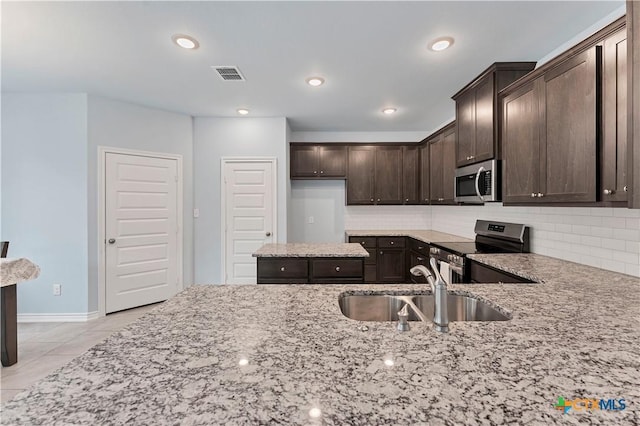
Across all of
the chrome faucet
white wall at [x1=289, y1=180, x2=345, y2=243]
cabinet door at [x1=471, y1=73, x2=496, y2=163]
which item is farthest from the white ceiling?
the chrome faucet

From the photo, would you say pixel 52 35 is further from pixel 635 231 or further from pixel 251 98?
pixel 635 231

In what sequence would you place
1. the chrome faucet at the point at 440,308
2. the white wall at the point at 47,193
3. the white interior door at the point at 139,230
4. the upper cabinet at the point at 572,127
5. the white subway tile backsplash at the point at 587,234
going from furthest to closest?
1. the white interior door at the point at 139,230
2. the white wall at the point at 47,193
3. the white subway tile backsplash at the point at 587,234
4. the upper cabinet at the point at 572,127
5. the chrome faucet at the point at 440,308

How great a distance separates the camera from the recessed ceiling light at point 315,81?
9.39 ft

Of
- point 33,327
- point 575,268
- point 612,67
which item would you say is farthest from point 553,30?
point 33,327

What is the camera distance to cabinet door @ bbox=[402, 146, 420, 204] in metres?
4.62

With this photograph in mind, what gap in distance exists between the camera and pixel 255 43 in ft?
7.38

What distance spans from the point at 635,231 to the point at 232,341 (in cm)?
248

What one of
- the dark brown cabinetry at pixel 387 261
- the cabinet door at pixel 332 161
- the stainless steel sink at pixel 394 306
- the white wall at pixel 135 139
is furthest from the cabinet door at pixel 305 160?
the stainless steel sink at pixel 394 306

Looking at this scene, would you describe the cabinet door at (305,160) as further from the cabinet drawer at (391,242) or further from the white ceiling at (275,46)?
the cabinet drawer at (391,242)

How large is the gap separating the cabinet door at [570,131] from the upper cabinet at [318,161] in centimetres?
297

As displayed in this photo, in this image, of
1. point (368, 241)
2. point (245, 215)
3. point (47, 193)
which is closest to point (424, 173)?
point (368, 241)

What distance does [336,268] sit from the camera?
8.79 ft

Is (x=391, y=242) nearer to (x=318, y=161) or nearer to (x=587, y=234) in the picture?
(x=318, y=161)

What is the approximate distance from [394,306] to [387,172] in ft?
11.6
